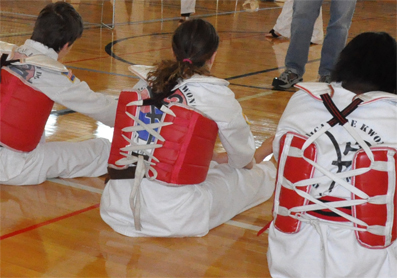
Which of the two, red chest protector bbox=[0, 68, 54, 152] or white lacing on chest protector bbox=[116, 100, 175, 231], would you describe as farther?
red chest protector bbox=[0, 68, 54, 152]

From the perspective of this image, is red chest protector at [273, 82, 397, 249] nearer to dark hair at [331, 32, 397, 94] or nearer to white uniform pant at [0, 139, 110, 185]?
dark hair at [331, 32, 397, 94]

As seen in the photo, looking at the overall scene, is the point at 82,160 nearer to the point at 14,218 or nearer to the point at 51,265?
the point at 14,218

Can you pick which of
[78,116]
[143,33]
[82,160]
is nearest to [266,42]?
[143,33]

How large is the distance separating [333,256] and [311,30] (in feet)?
10.1

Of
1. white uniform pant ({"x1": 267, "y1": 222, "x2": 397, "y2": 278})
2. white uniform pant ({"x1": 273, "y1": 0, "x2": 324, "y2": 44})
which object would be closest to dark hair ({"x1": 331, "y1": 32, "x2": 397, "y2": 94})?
white uniform pant ({"x1": 267, "y1": 222, "x2": 397, "y2": 278})

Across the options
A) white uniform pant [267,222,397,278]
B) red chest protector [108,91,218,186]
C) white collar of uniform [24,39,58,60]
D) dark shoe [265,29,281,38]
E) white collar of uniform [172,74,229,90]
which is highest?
white collar of uniform [172,74,229,90]

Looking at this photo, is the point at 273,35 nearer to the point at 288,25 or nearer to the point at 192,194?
the point at 288,25

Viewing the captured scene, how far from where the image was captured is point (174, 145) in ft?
6.44

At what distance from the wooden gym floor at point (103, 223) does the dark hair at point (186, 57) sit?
0.55 m

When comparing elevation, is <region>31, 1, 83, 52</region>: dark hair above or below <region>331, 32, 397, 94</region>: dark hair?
below

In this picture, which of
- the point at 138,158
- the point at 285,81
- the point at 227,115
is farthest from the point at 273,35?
the point at 138,158

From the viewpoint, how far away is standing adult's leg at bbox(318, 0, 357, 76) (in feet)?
14.6

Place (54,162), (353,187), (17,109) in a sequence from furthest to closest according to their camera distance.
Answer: (54,162)
(17,109)
(353,187)

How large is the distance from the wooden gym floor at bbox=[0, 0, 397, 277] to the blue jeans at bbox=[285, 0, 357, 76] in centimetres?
37
